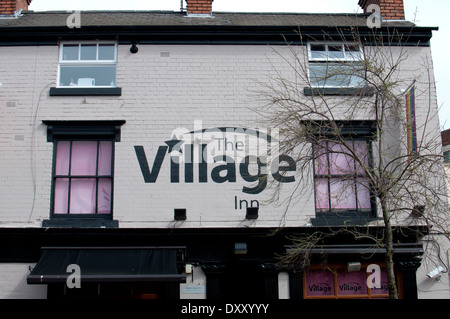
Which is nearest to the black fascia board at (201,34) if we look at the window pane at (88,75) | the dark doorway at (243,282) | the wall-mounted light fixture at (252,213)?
the window pane at (88,75)

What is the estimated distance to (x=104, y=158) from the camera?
1130 centimetres

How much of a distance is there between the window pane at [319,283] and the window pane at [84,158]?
5.32 m

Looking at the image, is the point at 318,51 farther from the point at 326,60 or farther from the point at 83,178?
the point at 83,178

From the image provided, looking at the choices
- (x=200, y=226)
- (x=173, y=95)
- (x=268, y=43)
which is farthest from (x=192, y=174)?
(x=268, y=43)

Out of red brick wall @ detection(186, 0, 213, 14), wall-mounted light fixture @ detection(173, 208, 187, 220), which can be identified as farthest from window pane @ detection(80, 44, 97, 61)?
wall-mounted light fixture @ detection(173, 208, 187, 220)

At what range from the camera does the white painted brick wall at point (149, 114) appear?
1090cm

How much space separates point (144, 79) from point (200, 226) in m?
3.65

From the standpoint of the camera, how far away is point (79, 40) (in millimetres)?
11852

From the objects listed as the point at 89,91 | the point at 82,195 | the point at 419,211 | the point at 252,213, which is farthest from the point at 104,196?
the point at 419,211

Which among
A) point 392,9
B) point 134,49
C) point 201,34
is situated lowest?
point 134,49

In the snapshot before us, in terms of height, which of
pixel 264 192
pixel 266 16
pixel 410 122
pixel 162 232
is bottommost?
pixel 162 232

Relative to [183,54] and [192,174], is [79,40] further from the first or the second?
[192,174]

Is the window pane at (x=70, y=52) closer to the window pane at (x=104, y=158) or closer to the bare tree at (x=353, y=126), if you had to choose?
the window pane at (x=104, y=158)

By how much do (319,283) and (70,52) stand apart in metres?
7.84
